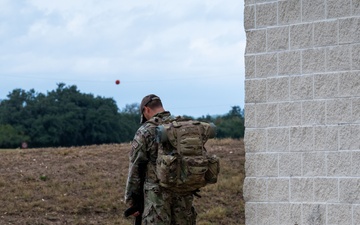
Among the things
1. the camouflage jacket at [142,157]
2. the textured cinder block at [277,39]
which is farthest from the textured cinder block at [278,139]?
the camouflage jacket at [142,157]

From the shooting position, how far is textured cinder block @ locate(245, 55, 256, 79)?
8.12 meters

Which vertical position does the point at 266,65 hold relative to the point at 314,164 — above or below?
above

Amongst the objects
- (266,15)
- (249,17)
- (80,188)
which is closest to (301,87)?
(266,15)

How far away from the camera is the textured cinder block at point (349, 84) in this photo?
751cm

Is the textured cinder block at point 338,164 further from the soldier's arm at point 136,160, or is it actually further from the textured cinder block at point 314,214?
the soldier's arm at point 136,160

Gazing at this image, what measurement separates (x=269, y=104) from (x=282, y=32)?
710 millimetres

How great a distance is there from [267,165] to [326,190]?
2.19 ft

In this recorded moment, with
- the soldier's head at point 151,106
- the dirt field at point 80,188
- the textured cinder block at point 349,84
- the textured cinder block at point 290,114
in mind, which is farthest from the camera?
the dirt field at point 80,188

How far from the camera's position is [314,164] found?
25.3 feet

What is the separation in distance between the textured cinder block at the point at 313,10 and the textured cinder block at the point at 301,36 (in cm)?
8

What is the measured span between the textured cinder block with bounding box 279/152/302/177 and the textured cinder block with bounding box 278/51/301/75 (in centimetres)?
79

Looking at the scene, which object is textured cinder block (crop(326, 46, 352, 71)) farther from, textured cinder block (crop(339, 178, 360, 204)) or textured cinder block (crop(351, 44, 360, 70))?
textured cinder block (crop(339, 178, 360, 204))

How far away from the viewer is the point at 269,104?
7992mm

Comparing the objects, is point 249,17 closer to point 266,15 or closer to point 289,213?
point 266,15
